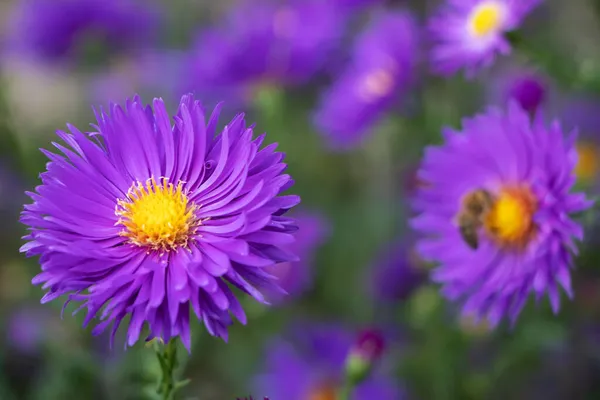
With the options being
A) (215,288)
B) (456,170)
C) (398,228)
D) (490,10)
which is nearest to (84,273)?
(215,288)

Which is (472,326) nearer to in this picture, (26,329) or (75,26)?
(26,329)

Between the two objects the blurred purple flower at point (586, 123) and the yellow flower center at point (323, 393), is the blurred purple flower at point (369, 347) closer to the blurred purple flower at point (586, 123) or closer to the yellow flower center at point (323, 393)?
the yellow flower center at point (323, 393)

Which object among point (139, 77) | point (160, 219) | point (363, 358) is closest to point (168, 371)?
point (160, 219)

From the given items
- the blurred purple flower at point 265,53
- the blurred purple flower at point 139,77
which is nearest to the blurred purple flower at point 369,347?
the blurred purple flower at point 265,53

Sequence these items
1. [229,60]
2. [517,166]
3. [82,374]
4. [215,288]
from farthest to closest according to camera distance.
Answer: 1. [229,60]
2. [82,374]
3. [517,166]
4. [215,288]

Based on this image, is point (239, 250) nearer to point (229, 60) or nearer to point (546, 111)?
point (229, 60)

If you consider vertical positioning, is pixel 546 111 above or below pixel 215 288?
above
